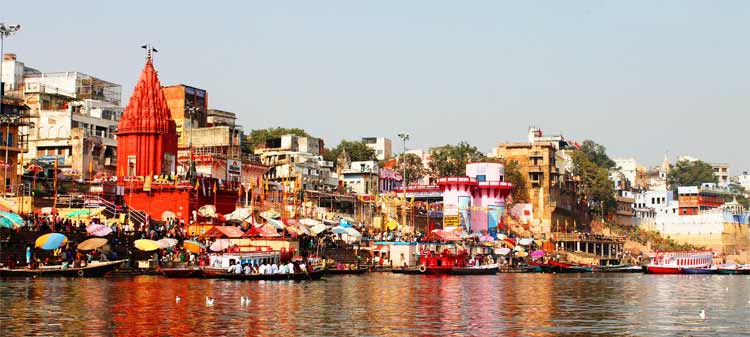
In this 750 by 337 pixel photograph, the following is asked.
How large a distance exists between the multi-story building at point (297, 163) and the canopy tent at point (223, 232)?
2168 centimetres

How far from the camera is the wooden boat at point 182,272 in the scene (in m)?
49.0

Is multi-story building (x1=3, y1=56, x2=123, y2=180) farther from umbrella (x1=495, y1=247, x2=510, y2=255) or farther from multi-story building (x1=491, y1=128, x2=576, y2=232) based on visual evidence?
multi-story building (x1=491, y1=128, x2=576, y2=232)

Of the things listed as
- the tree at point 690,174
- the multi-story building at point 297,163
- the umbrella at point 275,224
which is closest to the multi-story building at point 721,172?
the tree at point 690,174

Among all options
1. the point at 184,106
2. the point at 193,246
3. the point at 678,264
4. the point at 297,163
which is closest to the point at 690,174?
the point at 678,264

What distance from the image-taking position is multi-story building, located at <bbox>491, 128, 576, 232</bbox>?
10012 centimetres

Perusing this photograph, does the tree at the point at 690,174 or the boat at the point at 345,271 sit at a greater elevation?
the tree at the point at 690,174

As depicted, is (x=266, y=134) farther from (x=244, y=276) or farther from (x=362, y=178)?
(x=244, y=276)

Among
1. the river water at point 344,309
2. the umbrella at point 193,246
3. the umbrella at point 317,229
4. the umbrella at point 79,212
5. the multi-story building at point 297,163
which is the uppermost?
the multi-story building at point 297,163

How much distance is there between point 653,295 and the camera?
Result: 47719 mm

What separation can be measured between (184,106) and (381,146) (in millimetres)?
43291

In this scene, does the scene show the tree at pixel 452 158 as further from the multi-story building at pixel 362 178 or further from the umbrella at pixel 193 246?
the umbrella at pixel 193 246

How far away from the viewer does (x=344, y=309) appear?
115ft

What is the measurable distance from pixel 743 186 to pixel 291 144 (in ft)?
269

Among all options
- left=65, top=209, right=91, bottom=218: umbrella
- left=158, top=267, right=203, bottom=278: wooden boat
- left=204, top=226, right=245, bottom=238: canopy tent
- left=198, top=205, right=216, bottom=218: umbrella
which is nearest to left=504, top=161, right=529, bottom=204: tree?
left=198, top=205, right=216, bottom=218: umbrella
